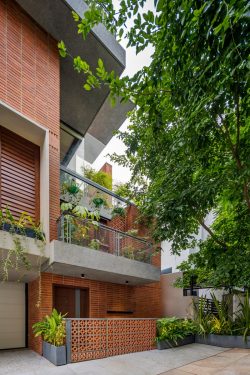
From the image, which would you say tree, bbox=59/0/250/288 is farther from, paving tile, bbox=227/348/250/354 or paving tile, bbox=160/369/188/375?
paving tile, bbox=227/348/250/354

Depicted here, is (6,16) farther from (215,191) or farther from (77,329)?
(77,329)

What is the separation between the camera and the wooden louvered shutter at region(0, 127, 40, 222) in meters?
7.55

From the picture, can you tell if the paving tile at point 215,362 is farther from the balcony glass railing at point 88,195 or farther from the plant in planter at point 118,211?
the plant in planter at point 118,211

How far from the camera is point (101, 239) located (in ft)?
30.1

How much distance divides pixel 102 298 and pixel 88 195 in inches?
154

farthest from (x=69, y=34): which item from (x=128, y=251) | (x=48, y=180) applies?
(x=128, y=251)

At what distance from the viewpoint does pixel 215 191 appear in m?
5.79

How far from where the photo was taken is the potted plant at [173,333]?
8.78 m

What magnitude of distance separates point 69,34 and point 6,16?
1.94m

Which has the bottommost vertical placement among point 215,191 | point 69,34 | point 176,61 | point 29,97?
point 215,191

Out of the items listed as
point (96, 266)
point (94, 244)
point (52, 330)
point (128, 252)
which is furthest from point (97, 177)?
point (52, 330)

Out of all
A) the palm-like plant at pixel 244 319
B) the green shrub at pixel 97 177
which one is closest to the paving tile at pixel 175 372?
the palm-like plant at pixel 244 319

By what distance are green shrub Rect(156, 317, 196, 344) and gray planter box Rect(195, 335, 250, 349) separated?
1.71 ft

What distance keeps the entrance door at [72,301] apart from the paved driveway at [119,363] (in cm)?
194
